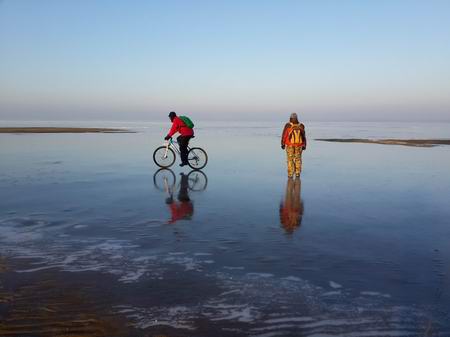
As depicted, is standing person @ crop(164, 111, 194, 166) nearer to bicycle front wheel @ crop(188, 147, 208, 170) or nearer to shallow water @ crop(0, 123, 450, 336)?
bicycle front wheel @ crop(188, 147, 208, 170)

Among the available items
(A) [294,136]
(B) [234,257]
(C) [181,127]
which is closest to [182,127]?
(C) [181,127]

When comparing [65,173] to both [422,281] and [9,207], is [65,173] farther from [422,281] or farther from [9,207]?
[422,281]

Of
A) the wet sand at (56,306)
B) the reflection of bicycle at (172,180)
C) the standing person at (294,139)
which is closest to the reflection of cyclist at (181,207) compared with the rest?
the reflection of bicycle at (172,180)

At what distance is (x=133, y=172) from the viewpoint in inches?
647

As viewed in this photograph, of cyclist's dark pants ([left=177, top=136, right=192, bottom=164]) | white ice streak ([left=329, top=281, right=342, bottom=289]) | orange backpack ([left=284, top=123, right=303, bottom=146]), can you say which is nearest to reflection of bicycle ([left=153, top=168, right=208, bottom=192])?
cyclist's dark pants ([left=177, top=136, right=192, bottom=164])

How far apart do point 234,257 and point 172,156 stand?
1238 centimetres

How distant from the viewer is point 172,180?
14.5 meters

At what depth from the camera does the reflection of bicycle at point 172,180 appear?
1283 centimetres

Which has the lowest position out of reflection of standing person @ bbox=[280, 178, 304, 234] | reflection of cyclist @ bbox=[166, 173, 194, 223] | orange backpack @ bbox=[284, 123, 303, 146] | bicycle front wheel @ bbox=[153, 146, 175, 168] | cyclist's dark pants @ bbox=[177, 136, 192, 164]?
reflection of cyclist @ bbox=[166, 173, 194, 223]

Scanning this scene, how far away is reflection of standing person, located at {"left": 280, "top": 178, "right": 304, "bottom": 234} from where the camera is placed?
8.16 meters

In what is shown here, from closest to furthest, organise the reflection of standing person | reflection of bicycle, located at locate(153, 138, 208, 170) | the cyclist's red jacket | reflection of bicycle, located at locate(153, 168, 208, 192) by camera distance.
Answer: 1. the reflection of standing person
2. reflection of bicycle, located at locate(153, 168, 208, 192)
3. the cyclist's red jacket
4. reflection of bicycle, located at locate(153, 138, 208, 170)

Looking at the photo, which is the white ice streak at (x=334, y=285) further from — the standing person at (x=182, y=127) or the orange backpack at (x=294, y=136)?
the standing person at (x=182, y=127)

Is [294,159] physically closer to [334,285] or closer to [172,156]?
[172,156]

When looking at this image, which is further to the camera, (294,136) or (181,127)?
(181,127)
